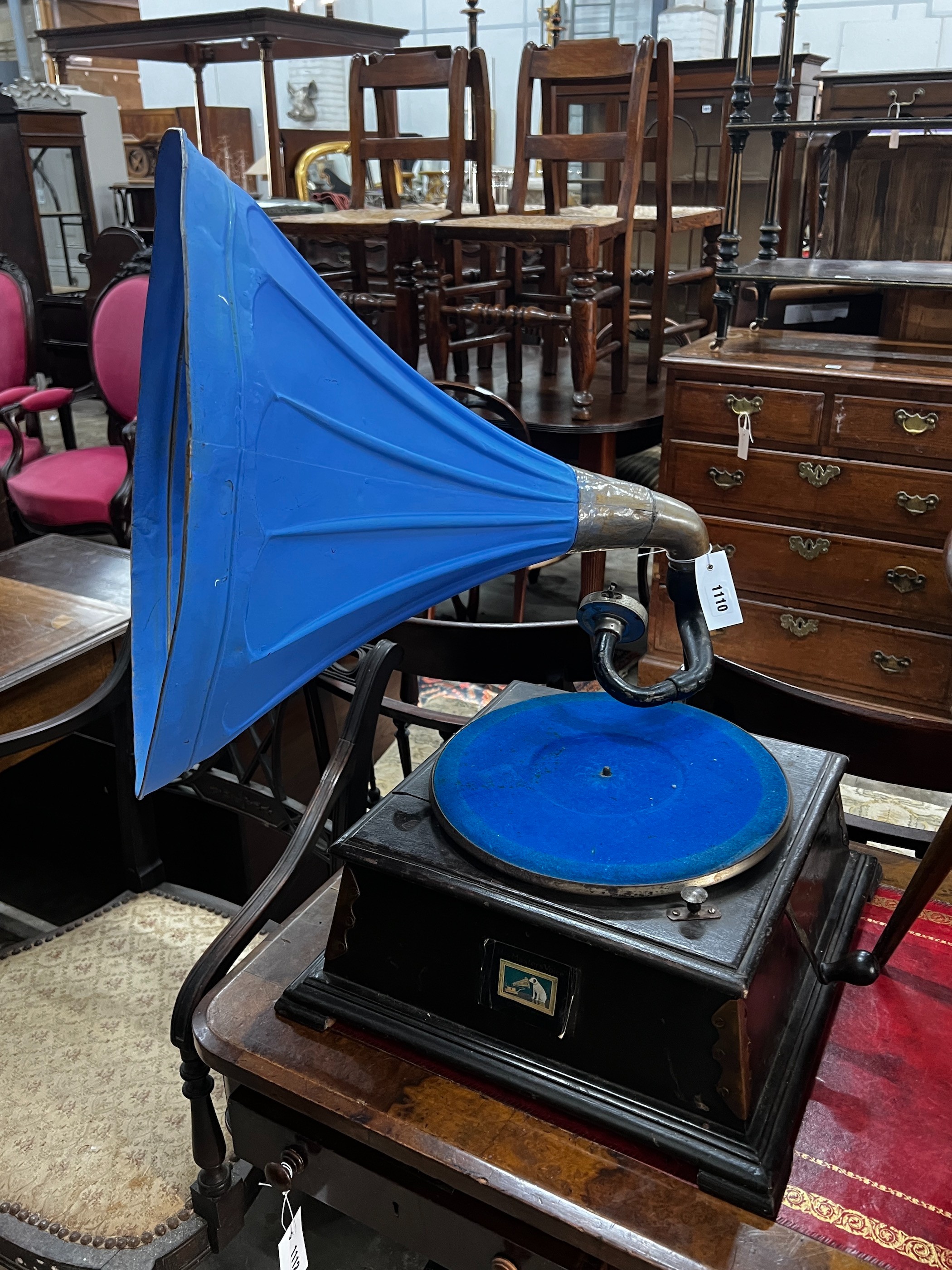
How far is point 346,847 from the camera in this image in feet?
3.05

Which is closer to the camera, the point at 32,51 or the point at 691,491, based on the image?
the point at 691,491

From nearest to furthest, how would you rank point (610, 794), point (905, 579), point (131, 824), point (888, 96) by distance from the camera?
point (610, 794), point (131, 824), point (905, 579), point (888, 96)

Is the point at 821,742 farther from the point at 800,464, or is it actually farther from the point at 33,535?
the point at 33,535

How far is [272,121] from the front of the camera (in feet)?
18.0

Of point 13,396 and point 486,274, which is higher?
point 486,274

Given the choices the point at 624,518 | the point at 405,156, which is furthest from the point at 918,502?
the point at 405,156

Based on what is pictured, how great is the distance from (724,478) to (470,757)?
1.94 m

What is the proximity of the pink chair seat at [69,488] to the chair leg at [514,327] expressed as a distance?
1544 millimetres

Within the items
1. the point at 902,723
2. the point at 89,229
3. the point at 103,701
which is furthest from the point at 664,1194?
the point at 89,229

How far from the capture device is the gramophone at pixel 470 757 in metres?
0.75

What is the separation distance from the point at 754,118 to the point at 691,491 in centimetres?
347

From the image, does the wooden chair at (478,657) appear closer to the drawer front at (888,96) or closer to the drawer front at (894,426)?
the drawer front at (894,426)

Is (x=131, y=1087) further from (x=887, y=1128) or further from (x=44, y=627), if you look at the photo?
(x=44, y=627)

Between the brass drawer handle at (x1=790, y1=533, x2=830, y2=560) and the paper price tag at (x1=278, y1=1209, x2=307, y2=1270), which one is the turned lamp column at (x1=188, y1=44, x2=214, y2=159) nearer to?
the brass drawer handle at (x1=790, y1=533, x2=830, y2=560)
